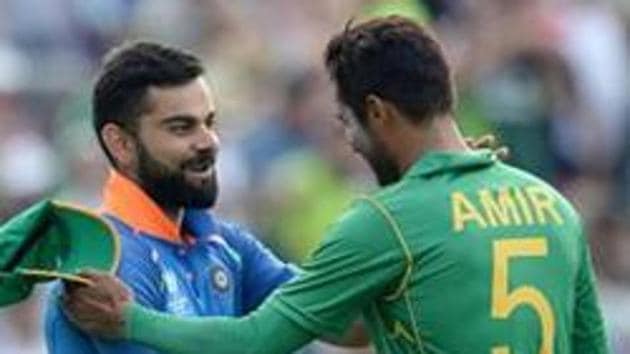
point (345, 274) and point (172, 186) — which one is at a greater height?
point (172, 186)

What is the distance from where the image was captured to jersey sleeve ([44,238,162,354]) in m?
7.30

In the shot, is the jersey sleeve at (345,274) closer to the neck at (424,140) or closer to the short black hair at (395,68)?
the neck at (424,140)

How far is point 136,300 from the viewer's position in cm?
730

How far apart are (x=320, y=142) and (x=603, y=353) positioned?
541 centimetres

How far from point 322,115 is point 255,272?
16.6 feet

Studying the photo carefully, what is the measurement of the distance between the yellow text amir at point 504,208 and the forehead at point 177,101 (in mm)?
804

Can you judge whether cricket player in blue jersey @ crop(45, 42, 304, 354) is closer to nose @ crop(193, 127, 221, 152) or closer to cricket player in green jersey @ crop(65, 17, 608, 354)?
nose @ crop(193, 127, 221, 152)

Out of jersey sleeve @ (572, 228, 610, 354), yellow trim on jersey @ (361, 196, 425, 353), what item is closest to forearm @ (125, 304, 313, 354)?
yellow trim on jersey @ (361, 196, 425, 353)

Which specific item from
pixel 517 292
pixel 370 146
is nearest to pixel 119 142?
pixel 370 146

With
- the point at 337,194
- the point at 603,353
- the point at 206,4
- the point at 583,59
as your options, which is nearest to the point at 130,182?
the point at 603,353

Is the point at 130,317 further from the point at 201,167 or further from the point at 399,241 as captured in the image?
the point at 399,241

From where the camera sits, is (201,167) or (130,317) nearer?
(130,317)

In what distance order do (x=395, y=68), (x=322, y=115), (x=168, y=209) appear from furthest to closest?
(x=322, y=115), (x=168, y=209), (x=395, y=68)

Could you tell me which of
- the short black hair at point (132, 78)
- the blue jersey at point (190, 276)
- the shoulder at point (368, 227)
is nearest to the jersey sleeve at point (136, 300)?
the blue jersey at point (190, 276)
